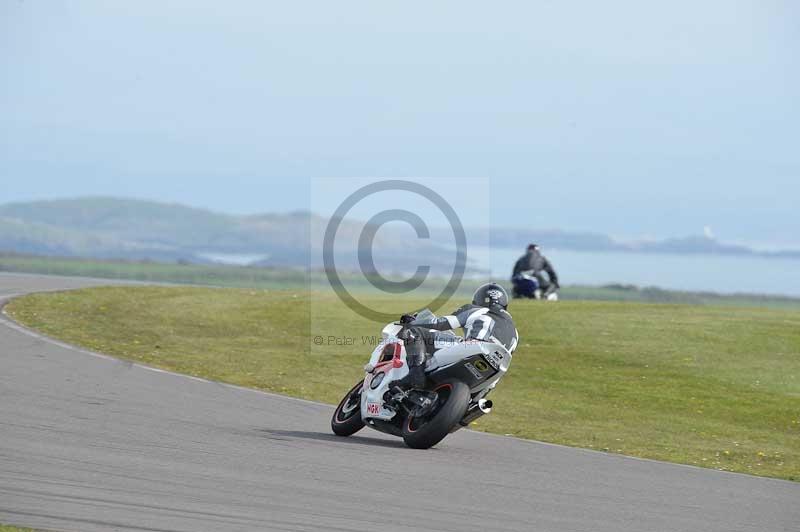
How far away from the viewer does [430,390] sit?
13195 mm

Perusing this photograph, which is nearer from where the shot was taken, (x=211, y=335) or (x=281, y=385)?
(x=281, y=385)

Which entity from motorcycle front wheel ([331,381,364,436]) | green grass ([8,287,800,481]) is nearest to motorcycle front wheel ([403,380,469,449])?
motorcycle front wheel ([331,381,364,436])

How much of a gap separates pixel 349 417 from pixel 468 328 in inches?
65.4

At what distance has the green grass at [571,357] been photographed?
16644 mm

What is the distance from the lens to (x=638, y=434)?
650 inches

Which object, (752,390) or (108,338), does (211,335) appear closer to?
(108,338)

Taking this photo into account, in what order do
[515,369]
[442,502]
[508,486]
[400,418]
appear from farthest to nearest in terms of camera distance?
1. [515,369]
2. [400,418]
3. [508,486]
4. [442,502]

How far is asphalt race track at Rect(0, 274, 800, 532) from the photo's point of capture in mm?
8859

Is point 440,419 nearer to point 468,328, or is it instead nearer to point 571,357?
point 468,328

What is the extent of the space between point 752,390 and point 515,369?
13.4 ft

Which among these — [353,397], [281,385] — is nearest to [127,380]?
[281,385]

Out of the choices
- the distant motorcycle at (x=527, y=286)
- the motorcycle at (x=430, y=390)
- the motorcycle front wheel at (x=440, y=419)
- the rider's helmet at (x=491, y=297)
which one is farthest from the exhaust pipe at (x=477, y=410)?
the distant motorcycle at (x=527, y=286)

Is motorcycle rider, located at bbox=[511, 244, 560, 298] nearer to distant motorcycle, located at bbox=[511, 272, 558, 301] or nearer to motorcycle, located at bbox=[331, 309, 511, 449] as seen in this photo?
distant motorcycle, located at bbox=[511, 272, 558, 301]

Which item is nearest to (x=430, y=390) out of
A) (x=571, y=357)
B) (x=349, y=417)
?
(x=349, y=417)
